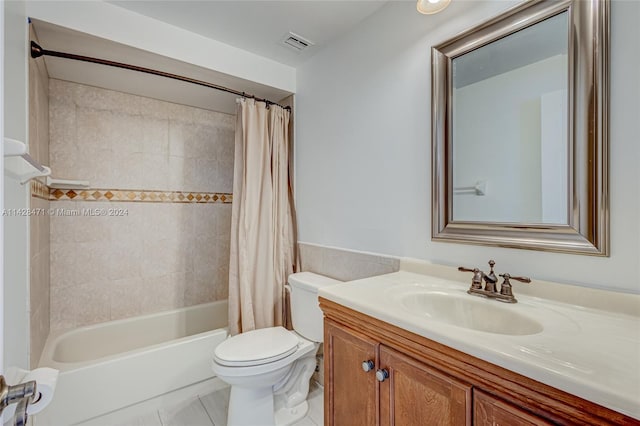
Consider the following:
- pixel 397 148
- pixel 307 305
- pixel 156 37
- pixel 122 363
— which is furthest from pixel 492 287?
pixel 156 37

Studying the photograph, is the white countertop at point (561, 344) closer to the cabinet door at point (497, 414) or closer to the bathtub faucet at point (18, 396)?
the cabinet door at point (497, 414)

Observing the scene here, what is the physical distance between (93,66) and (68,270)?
1.39 metres

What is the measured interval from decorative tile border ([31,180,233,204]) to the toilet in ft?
4.19

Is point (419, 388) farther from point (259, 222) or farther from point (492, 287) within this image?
point (259, 222)

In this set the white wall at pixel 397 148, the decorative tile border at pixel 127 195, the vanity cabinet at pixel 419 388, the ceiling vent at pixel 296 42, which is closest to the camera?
the vanity cabinet at pixel 419 388

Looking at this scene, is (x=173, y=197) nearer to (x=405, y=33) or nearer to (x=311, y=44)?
(x=311, y=44)

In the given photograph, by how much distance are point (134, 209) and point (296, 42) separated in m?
1.76

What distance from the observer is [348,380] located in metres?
1.05

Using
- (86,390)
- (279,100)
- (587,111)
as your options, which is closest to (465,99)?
(587,111)

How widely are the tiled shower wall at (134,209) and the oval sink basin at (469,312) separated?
2.06m

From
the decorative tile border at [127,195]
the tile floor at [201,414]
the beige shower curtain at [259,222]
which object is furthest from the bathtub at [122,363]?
the decorative tile border at [127,195]

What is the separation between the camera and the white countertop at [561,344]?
1.75ft

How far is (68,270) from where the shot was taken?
6.72ft

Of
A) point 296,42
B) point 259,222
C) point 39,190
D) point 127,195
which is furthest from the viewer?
point 127,195
